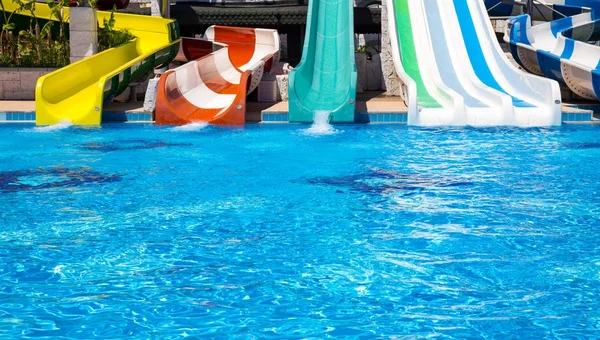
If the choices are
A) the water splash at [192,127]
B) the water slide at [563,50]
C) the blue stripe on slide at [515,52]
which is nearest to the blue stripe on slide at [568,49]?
the water slide at [563,50]

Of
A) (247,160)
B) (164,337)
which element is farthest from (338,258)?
(247,160)

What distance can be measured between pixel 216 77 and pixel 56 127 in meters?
3.49

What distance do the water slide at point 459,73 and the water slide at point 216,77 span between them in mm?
2353

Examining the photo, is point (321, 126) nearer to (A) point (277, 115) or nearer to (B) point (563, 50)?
(A) point (277, 115)

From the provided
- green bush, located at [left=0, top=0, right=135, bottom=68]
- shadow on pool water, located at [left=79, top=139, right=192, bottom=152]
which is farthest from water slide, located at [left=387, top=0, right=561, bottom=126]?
green bush, located at [left=0, top=0, right=135, bottom=68]

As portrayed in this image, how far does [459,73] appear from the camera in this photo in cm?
1362

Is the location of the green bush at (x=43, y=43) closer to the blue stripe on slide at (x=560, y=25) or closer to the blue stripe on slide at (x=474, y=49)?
the blue stripe on slide at (x=474, y=49)

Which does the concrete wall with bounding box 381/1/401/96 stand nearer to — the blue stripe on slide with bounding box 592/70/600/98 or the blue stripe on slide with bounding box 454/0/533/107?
the blue stripe on slide with bounding box 454/0/533/107

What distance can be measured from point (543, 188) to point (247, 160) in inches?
124

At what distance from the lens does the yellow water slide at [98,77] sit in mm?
12180

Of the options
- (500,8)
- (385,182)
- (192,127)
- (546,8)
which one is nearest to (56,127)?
(192,127)

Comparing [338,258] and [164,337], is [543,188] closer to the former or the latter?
[338,258]

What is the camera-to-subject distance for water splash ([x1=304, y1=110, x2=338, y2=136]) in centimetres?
1153

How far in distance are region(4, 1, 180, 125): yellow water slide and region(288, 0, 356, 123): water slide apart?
2.45 metres
